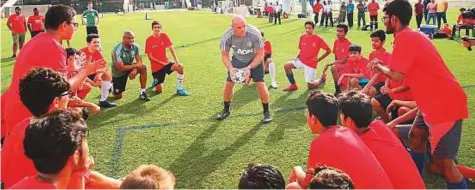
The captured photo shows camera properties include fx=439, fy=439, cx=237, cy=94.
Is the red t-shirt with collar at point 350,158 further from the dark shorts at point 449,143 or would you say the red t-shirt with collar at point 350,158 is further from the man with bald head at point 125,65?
the man with bald head at point 125,65

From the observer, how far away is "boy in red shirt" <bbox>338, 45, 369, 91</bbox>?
7.63 metres

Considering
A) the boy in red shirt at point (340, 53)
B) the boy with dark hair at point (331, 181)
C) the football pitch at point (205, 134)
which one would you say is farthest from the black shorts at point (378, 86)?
the boy with dark hair at point (331, 181)

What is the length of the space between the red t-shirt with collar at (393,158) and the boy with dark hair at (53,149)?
212 cm

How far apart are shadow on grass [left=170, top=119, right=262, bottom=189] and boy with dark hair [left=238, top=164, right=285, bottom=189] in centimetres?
228

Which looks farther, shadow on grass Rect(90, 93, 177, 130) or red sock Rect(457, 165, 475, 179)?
shadow on grass Rect(90, 93, 177, 130)

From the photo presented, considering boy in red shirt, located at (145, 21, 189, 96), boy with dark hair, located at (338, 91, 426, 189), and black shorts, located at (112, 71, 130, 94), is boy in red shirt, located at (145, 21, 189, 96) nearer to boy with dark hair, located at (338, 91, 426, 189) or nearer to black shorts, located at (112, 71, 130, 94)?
black shorts, located at (112, 71, 130, 94)

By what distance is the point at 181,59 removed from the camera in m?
15.0

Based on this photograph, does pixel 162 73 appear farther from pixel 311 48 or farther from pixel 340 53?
pixel 340 53

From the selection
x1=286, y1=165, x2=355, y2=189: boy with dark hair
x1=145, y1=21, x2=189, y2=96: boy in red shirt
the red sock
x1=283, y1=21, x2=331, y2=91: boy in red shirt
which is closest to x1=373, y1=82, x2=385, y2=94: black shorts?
the red sock

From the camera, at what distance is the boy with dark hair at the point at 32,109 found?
3154 millimetres

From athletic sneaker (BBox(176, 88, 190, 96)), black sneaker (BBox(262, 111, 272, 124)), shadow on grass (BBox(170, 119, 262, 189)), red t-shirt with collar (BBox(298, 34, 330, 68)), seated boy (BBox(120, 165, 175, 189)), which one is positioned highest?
red t-shirt with collar (BBox(298, 34, 330, 68))

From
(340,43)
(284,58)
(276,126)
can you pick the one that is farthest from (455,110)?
(284,58)

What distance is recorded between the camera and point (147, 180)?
2.41m

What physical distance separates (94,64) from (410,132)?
129 inches
